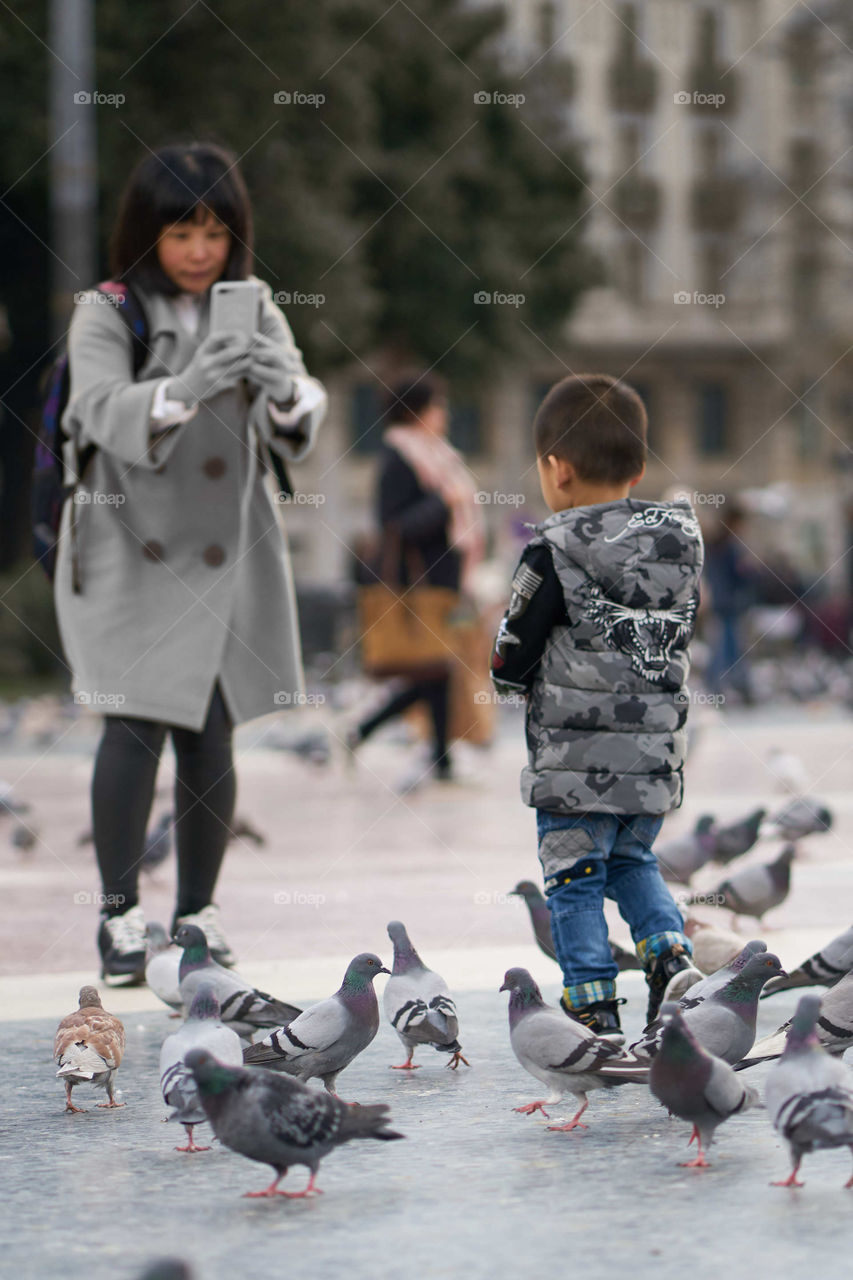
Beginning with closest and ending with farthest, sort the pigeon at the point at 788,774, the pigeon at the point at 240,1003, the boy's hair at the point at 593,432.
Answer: the pigeon at the point at 240,1003 < the boy's hair at the point at 593,432 < the pigeon at the point at 788,774

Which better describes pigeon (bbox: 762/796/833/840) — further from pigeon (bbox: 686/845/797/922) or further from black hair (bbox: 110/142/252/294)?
black hair (bbox: 110/142/252/294)

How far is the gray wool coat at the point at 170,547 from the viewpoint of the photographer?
4688 millimetres

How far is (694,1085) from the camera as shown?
9.90 feet

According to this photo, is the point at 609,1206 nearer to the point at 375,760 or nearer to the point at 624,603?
the point at 624,603

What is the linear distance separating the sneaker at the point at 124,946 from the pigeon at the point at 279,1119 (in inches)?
65.5

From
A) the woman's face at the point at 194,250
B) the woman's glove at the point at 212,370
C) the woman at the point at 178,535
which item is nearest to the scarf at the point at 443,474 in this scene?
the woman at the point at 178,535

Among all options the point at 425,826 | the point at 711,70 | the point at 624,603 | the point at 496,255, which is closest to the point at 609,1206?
the point at 624,603

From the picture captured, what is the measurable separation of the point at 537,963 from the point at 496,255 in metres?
25.4

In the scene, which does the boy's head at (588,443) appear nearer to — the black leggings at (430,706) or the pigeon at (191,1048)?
the pigeon at (191,1048)

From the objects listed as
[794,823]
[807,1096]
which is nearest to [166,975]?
[807,1096]

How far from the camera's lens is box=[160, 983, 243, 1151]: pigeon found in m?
Result: 3.13

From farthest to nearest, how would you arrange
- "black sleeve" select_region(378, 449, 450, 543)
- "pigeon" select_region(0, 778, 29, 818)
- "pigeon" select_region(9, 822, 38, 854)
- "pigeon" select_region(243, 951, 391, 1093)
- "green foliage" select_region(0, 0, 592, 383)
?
1. "green foliage" select_region(0, 0, 592, 383)
2. "black sleeve" select_region(378, 449, 450, 543)
3. "pigeon" select_region(0, 778, 29, 818)
4. "pigeon" select_region(9, 822, 38, 854)
5. "pigeon" select_region(243, 951, 391, 1093)

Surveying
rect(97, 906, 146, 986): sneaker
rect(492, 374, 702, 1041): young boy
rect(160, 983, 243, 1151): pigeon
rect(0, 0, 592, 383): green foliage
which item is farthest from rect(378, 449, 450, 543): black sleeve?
rect(0, 0, 592, 383): green foliage

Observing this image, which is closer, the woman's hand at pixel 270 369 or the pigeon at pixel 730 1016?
the pigeon at pixel 730 1016
